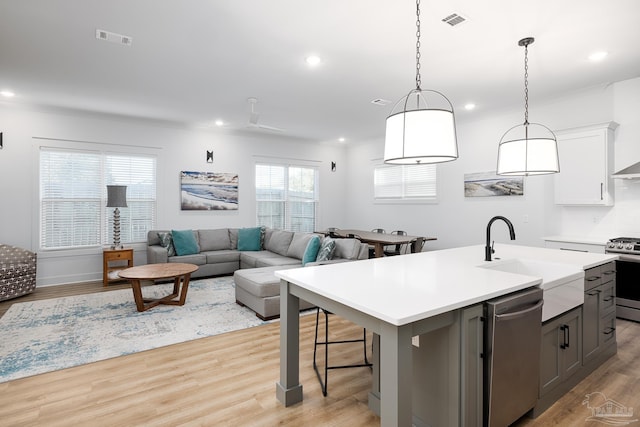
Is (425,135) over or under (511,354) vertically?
over

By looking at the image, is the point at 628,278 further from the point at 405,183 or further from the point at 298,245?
the point at 298,245

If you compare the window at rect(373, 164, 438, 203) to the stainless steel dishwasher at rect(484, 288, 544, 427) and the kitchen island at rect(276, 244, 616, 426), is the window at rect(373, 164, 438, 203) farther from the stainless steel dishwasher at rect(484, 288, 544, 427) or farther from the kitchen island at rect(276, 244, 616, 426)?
the stainless steel dishwasher at rect(484, 288, 544, 427)

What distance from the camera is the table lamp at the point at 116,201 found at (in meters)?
5.52

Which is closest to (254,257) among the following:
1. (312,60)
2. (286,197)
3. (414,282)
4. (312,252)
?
(312,252)

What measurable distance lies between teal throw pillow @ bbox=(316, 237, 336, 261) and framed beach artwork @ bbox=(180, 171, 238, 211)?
3257mm

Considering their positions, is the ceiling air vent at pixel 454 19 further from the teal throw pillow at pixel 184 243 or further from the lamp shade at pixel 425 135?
the teal throw pillow at pixel 184 243

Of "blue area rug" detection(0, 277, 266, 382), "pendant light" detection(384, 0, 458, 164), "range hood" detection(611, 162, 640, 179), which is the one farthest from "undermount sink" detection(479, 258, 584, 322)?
"blue area rug" detection(0, 277, 266, 382)

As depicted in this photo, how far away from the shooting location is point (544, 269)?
8.38ft

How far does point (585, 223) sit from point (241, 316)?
4.69 meters

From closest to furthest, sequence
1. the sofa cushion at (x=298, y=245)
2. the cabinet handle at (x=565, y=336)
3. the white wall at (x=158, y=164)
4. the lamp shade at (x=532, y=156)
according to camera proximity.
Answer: the cabinet handle at (x=565, y=336) → the lamp shade at (x=532, y=156) → the white wall at (x=158, y=164) → the sofa cushion at (x=298, y=245)

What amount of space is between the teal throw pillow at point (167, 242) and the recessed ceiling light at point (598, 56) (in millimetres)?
6337

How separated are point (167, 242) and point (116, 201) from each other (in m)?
1.04

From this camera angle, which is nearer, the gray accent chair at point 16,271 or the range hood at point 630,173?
the range hood at point 630,173

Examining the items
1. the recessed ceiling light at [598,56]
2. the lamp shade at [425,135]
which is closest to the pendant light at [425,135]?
the lamp shade at [425,135]
